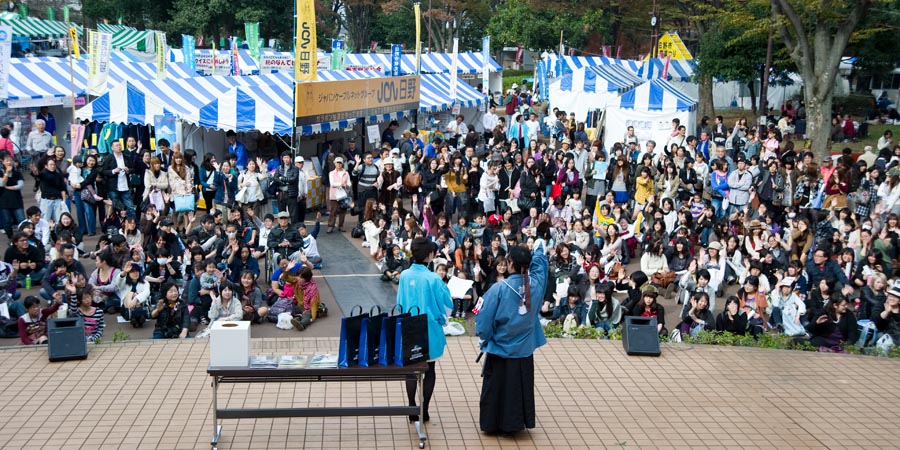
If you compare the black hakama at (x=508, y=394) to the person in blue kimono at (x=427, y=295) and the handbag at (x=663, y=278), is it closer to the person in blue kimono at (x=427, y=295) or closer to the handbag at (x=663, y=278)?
the person in blue kimono at (x=427, y=295)

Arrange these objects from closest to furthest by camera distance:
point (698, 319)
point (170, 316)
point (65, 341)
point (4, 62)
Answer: point (65, 341), point (698, 319), point (170, 316), point (4, 62)

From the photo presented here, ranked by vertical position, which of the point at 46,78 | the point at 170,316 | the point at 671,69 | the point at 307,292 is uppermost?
the point at 671,69

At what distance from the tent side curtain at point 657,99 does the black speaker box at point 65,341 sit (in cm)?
1620

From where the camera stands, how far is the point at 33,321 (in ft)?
32.4

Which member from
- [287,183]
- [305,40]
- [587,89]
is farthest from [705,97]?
[287,183]

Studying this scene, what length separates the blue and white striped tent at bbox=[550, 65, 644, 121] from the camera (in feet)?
91.5

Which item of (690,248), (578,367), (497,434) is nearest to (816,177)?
(690,248)

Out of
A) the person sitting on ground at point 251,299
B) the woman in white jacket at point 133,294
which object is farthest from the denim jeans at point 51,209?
the person sitting on ground at point 251,299

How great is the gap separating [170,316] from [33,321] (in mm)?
1436

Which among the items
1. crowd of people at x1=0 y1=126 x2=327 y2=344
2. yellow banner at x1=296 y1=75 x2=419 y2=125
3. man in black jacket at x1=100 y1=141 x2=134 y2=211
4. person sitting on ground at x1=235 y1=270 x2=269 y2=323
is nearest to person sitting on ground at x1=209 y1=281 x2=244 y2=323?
crowd of people at x1=0 y1=126 x2=327 y2=344

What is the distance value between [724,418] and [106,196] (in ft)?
35.9

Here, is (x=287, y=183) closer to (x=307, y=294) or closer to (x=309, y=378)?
(x=307, y=294)

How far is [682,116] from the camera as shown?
21781 mm

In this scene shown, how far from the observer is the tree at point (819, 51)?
2073 cm
